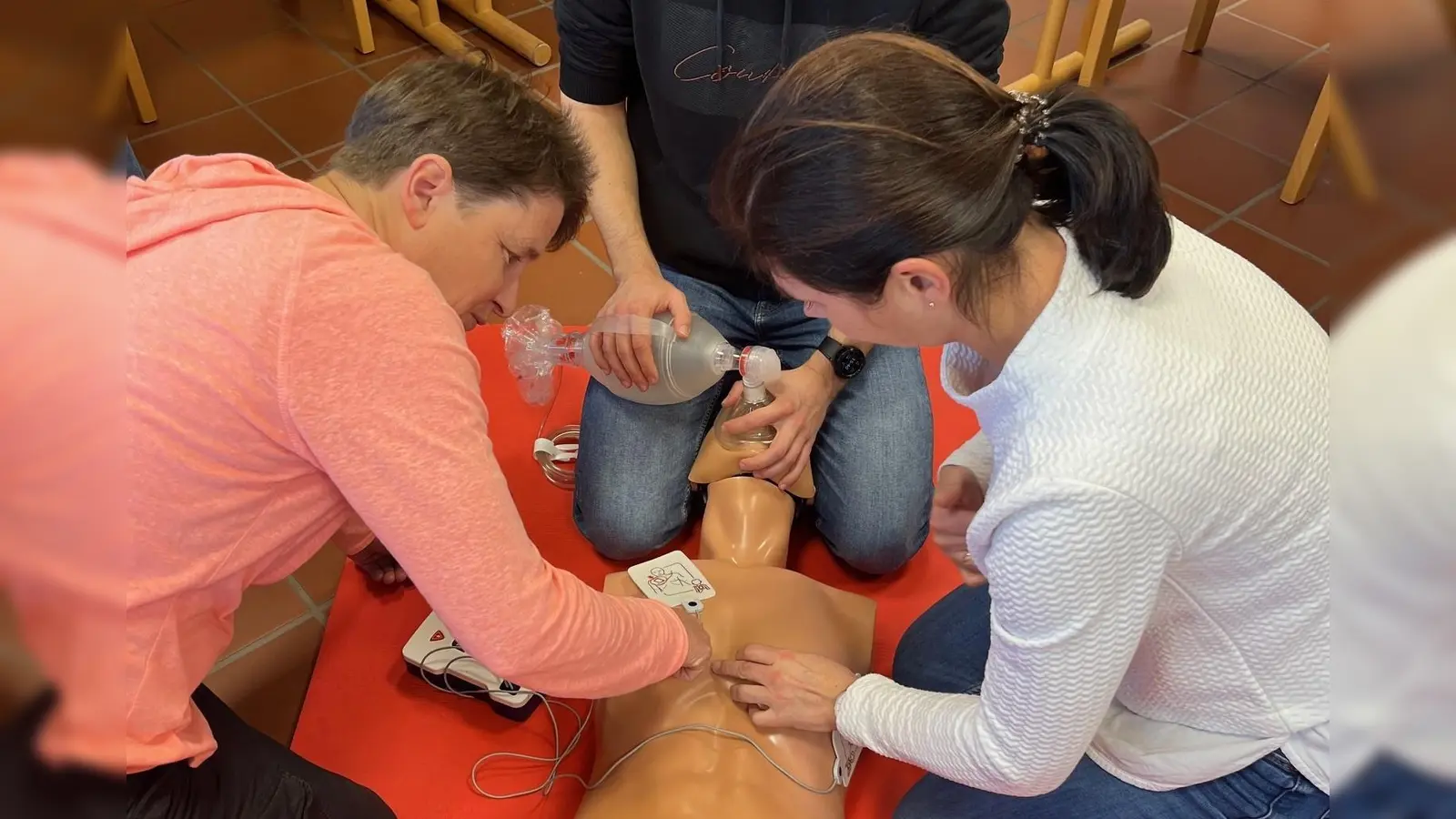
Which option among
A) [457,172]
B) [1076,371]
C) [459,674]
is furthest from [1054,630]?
[459,674]

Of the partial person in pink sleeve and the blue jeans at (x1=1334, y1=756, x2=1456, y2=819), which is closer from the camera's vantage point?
the blue jeans at (x1=1334, y1=756, x2=1456, y2=819)

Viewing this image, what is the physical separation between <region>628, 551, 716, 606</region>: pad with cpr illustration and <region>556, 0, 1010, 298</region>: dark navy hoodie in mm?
432

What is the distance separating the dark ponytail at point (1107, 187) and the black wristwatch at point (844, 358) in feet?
2.16

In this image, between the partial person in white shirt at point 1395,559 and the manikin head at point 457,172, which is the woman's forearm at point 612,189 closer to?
the manikin head at point 457,172

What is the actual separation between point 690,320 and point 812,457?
0.93 ft

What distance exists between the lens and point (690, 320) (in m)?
1.42

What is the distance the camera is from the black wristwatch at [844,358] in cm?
146

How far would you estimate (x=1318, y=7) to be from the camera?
203 mm

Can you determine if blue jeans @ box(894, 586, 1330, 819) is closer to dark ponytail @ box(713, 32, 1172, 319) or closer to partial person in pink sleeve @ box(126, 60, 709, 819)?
partial person in pink sleeve @ box(126, 60, 709, 819)

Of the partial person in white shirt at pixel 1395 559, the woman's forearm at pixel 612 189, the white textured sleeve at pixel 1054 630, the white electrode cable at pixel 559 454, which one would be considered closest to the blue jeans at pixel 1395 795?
the partial person in white shirt at pixel 1395 559

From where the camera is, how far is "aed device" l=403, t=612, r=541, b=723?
1.31 meters

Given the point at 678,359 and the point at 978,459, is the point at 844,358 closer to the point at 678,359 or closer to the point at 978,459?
the point at 678,359

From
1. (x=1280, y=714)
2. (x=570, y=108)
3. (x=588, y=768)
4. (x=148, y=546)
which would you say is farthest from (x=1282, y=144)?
(x=148, y=546)

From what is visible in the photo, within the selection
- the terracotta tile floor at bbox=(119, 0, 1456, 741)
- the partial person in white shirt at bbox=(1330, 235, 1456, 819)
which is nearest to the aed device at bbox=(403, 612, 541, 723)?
the terracotta tile floor at bbox=(119, 0, 1456, 741)
